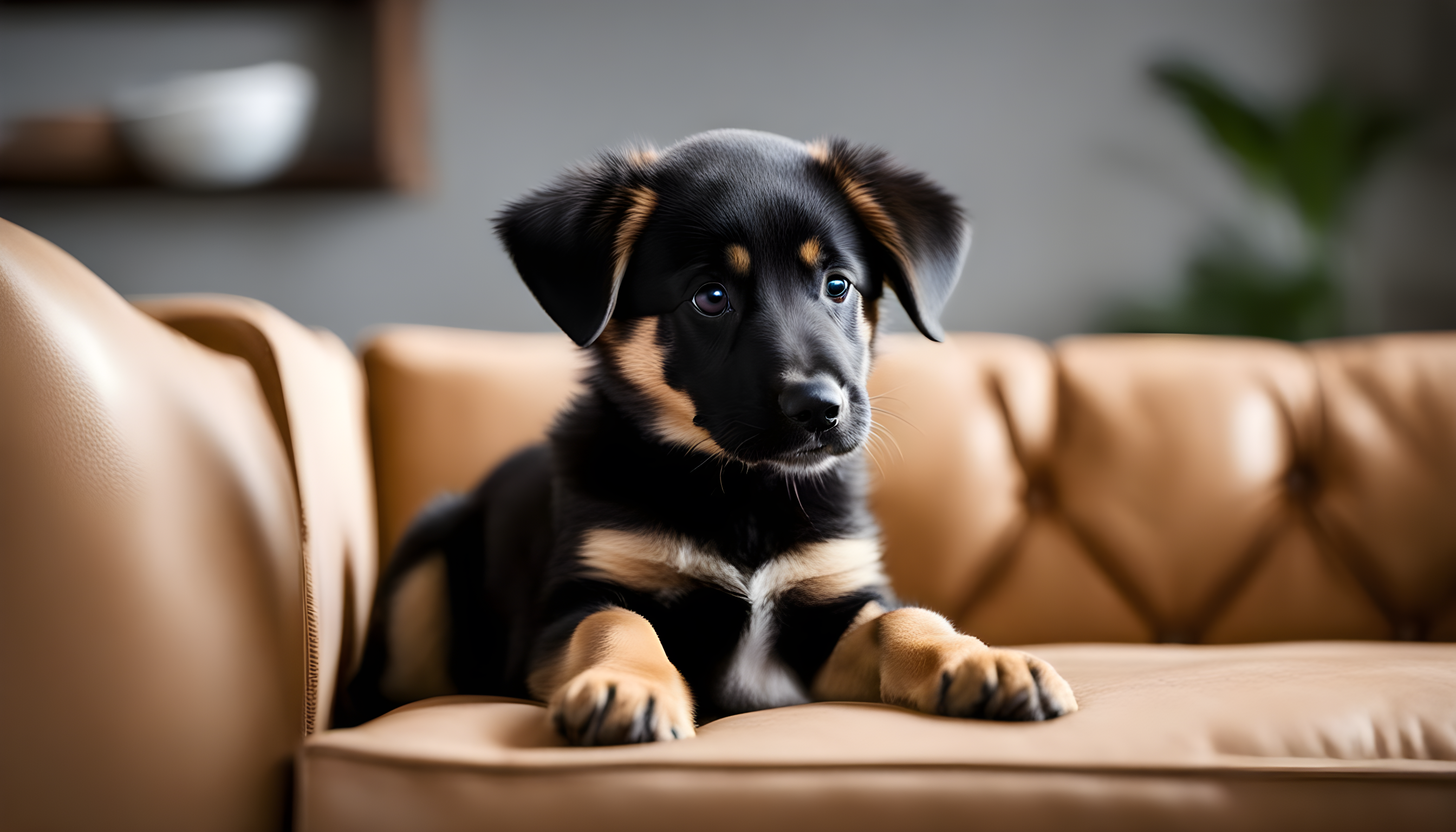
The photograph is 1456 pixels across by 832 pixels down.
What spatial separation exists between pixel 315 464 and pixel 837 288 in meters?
0.89

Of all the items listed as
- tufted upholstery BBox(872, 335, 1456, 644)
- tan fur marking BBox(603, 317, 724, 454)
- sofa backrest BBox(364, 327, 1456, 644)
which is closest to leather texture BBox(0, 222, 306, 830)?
tan fur marking BBox(603, 317, 724, 454)

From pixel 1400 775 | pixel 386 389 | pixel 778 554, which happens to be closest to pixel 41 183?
pixel 386 389

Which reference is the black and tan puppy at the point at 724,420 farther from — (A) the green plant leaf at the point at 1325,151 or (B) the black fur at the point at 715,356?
(A) the green plant leaf at the point at 1325,151

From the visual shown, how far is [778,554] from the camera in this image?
1.56m

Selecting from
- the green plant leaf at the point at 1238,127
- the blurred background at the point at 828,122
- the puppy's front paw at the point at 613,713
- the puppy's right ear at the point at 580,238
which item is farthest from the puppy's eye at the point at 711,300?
the green plant leaf at the point at 1238,127

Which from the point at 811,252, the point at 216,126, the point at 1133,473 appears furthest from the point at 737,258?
the point at 216,126

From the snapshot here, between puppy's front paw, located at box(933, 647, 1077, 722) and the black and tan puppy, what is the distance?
9cm

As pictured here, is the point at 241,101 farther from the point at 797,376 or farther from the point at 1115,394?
the point at 1115,394

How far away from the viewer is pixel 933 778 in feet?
3.46

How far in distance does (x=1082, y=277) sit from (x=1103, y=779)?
2.69m

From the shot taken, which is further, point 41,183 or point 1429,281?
point 1429,281

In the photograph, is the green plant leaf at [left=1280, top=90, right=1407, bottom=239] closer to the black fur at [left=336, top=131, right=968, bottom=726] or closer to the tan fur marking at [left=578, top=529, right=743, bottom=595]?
the black fur at [left=336, top=131, right=968, bottom=726]

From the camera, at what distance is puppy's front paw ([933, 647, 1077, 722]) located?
1.18 metres

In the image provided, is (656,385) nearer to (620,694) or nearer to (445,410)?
(620,694)
